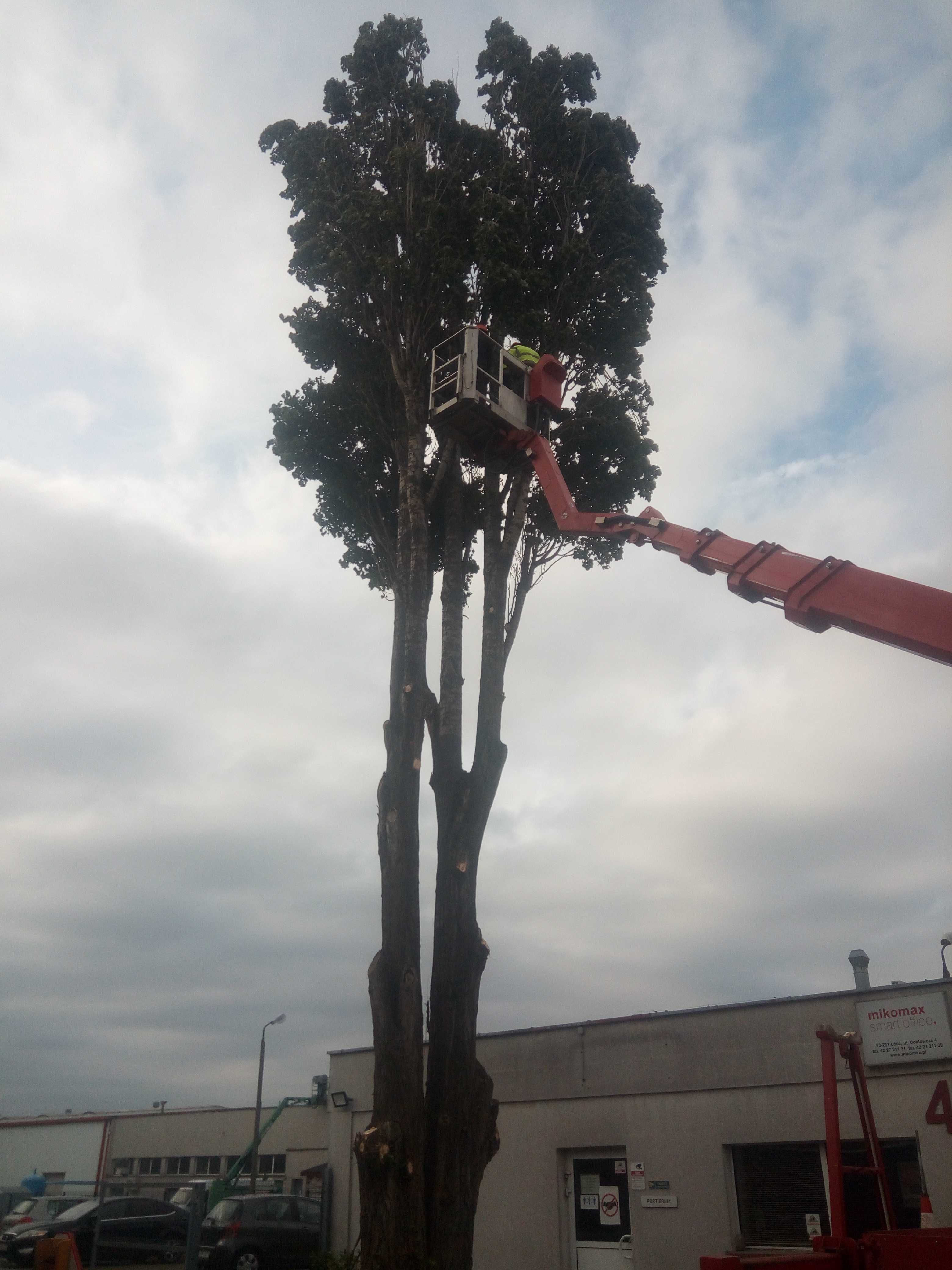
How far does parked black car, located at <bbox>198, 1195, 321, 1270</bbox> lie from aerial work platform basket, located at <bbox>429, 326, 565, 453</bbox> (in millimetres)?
13169

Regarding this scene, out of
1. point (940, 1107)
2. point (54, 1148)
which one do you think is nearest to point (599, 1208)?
point (940, 1107)

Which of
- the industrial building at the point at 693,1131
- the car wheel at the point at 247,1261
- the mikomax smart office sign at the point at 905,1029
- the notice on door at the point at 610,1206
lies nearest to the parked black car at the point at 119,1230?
the car wheel at the point at 247,1261

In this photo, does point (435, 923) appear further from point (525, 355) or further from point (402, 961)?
point (525, 355)

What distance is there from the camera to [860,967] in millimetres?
14320

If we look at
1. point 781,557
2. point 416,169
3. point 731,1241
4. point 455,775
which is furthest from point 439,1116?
point 416,169

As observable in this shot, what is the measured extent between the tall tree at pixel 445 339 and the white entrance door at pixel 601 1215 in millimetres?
4956

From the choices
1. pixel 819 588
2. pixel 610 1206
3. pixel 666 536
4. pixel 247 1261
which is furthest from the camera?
pixel 247 1261

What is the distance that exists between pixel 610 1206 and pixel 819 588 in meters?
9.97

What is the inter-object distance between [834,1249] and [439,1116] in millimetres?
3684

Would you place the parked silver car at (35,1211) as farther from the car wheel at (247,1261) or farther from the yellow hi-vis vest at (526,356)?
the yellow hi-vis vest at (526,356)

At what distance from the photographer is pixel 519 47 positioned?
1529cm

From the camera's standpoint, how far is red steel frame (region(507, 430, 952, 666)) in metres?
6.68

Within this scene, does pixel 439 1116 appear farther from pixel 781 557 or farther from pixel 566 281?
pixel 566 281

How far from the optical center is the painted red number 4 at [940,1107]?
11.0 m
